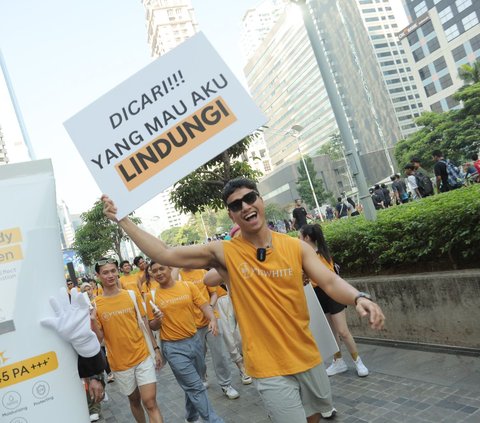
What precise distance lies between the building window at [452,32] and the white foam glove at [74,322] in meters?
73.6

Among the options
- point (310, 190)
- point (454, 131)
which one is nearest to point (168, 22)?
point (310, 190)

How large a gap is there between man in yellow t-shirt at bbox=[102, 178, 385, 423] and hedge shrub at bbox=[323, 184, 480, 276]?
2.84m

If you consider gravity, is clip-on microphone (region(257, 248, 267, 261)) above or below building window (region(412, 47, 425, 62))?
below

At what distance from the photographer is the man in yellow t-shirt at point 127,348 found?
Result: 4.44 metres

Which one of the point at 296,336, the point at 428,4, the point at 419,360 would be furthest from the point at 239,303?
the point at 428,4

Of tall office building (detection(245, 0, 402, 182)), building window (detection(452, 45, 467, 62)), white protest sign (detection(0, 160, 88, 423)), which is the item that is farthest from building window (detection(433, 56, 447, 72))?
white protest sign (detection(0, 160, 88, 423))

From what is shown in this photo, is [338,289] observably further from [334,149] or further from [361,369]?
[334,149]

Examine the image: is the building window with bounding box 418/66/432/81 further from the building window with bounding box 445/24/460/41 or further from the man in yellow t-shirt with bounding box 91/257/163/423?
the man in yellow t-shirt with bounding box 91/257/163/423

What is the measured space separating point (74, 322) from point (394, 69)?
12301 cm

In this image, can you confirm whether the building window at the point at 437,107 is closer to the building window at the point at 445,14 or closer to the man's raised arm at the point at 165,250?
the building window at the point at 445,14

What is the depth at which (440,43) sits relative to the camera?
67812 mm

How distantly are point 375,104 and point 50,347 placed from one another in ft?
361

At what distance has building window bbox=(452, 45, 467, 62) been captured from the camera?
213ft

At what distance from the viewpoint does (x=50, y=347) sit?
2400 millimetres
